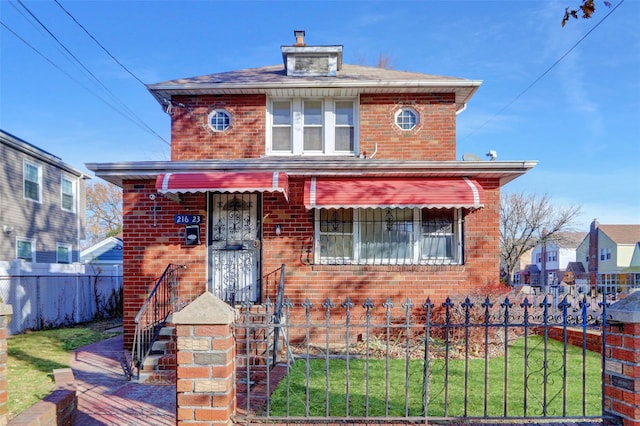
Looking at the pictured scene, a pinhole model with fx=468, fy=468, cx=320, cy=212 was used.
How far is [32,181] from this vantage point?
17156 millimetres

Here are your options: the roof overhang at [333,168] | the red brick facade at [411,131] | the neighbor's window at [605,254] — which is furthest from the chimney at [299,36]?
the neighbor's window at [605,254]

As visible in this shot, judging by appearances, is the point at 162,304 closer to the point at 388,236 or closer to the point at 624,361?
the point at 388,236

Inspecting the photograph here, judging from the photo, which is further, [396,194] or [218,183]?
[396,194]

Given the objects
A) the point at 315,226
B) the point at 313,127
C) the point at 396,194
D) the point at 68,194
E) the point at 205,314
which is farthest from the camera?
the point at 68,194

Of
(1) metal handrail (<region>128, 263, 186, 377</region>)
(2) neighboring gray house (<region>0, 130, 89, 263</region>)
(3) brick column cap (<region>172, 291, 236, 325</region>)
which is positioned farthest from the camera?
(2) neighboring gray house (<region>0, 130, 89, 263</region>)

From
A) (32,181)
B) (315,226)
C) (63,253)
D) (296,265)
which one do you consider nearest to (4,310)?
(296,265)

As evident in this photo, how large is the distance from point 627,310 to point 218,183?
6106 mm

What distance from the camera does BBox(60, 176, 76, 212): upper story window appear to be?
19250 millimetres

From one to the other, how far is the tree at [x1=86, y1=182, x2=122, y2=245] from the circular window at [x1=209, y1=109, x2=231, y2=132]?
34806 mm

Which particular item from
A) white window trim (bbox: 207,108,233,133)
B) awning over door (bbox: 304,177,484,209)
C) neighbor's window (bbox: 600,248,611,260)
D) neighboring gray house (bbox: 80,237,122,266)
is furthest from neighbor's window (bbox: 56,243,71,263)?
neighbor's window (bbox: 600,248,611,260)

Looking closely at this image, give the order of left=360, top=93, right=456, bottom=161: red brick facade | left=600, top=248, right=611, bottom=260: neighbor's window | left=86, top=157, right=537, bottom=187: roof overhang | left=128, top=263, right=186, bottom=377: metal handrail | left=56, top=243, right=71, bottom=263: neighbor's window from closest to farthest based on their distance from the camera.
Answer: left=128, top=263, right=186, bottom=377: metal handrail < left=86, top=157, right=537, bottom=187: roof overhang < left=360, top=93, right=456, bottom=161: red brick facade < left=56, top=243, right=71, bottom=263: neighbor's window < left=600, top=248, right=611, bottom=260: neighbor's window

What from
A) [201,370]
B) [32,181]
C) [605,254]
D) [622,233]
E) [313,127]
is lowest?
[605,254]

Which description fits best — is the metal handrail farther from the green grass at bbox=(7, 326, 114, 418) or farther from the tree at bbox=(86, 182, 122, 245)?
the tree at bbox=(86, 182, 122, 245)

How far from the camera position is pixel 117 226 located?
141 ft
